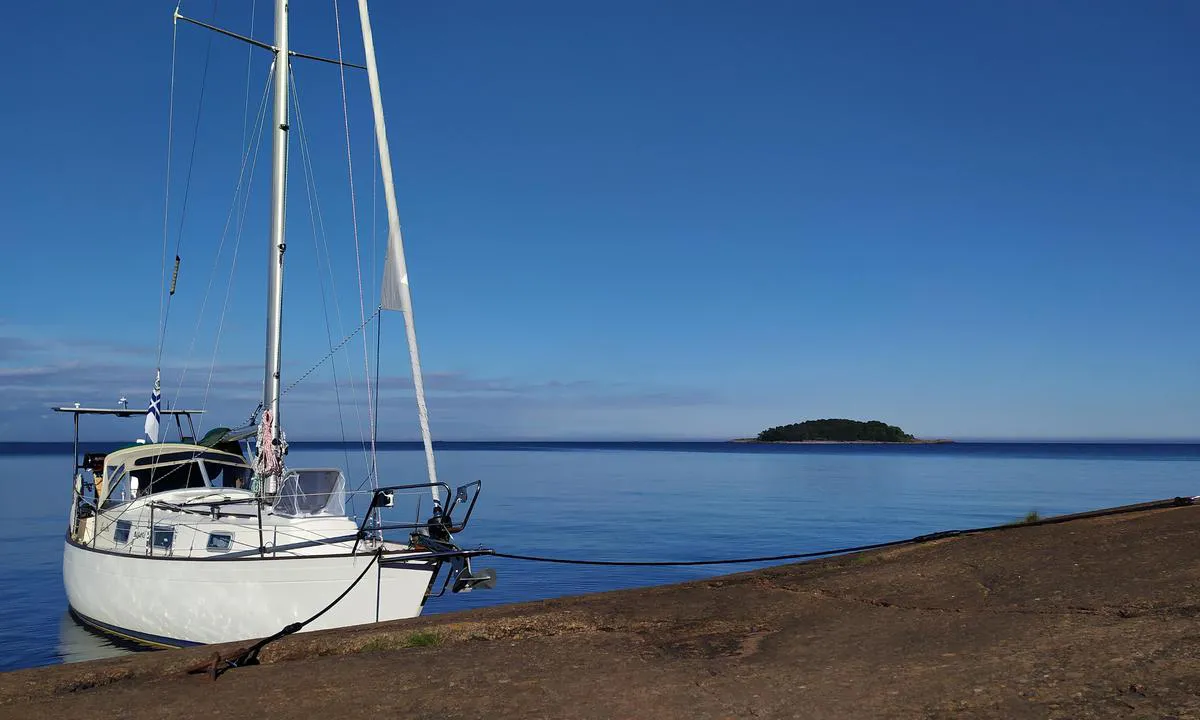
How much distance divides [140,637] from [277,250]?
7891 millimetres

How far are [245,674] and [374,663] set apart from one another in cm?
105

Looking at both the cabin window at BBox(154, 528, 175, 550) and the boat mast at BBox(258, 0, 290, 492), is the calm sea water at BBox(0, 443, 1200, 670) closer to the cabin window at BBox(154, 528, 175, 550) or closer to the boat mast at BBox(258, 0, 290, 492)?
the cabin window at BBox(154, 528, 175, 550)

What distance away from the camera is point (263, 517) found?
15164 millimetres

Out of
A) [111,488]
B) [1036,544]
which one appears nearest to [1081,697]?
[1036,544]

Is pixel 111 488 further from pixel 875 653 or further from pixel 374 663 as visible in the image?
pixel 875 653

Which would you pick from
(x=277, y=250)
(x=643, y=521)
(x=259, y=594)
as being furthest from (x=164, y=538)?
(x=643, y=521)

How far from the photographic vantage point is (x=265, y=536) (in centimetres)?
1435

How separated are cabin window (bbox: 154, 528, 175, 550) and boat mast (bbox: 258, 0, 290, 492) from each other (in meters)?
2.33

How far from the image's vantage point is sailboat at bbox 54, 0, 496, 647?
13.3 m

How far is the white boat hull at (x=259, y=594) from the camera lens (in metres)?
13.2

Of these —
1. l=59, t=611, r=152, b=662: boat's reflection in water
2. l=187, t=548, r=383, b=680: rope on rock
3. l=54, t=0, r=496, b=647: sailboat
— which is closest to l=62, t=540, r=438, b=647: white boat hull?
l=54, t=0, r=496, b=647: sailboat

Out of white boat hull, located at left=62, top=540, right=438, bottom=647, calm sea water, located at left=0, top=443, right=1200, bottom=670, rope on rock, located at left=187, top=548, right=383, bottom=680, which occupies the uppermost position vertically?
rope on rock, located at left=187, top=548, right=383, bottom=680

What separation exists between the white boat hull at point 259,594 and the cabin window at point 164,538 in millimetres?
387

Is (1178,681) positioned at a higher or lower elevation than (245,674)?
higher
